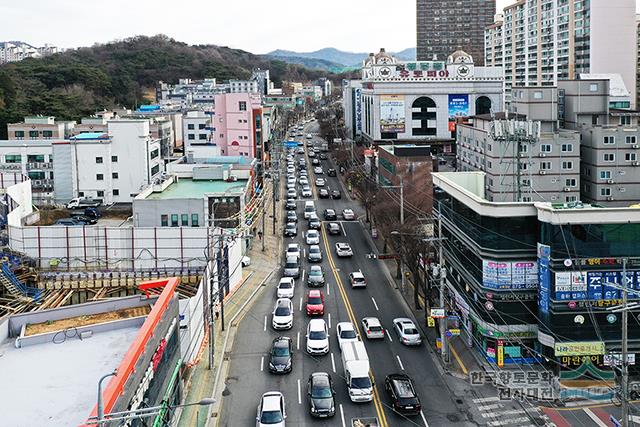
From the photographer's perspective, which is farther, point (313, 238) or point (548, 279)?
point (313, 238)

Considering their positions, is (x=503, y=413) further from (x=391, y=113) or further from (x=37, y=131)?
(x=391, y=113)

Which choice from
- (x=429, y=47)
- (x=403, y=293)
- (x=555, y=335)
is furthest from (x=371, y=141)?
(x=429, y=47)

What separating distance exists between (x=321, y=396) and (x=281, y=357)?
3845mm

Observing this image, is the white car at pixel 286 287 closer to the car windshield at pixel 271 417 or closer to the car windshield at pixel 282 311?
the car windshield at pixel 282 311

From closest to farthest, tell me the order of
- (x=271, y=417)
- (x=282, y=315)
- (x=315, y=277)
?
(x=271, y=417) < (x=282, y=315) < (x=315, y=277)

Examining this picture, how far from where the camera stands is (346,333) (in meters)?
27.6

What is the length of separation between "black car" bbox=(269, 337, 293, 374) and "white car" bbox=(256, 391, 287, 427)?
10.6 feet

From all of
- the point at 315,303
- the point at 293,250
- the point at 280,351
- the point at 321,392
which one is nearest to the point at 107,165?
the point at 293,250

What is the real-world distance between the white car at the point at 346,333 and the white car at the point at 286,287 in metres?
6.10

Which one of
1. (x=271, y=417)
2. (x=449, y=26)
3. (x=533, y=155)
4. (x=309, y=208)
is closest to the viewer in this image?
(x=271, y=417)

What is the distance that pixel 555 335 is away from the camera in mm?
23359

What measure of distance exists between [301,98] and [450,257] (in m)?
151

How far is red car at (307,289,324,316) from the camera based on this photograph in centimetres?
3141

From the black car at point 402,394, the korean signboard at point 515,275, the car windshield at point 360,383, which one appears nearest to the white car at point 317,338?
the black car at point 402,394
